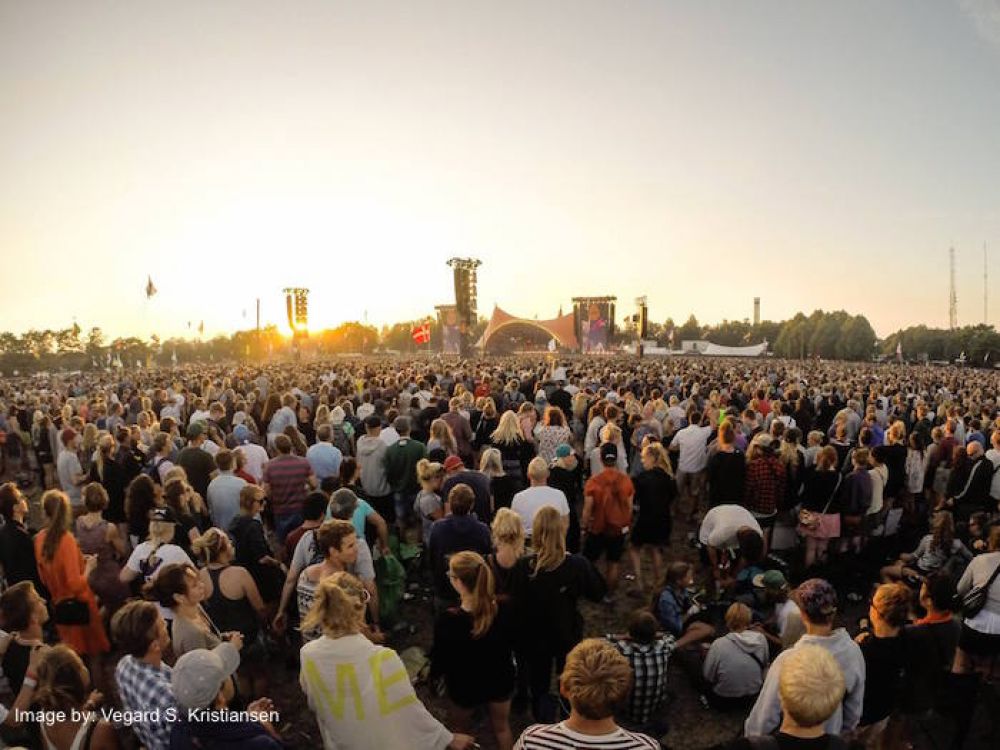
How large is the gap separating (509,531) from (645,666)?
1.34 meters

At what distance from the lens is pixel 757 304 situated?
13575 cm

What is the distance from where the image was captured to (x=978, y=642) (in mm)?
3768

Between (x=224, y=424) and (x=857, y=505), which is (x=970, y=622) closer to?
(x=857, y=505)

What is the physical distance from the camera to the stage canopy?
67.7 meters

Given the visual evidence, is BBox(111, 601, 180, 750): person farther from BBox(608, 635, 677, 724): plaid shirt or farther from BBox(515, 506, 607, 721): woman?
BBox(608, 635, 677, 724): plaid shirt

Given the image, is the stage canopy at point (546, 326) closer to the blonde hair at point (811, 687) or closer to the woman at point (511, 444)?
the woman at point (511, 444)

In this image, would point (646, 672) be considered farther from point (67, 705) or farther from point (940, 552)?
point (940, 552)

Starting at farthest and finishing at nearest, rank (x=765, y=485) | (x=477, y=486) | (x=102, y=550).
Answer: (x=765, y=485) < (x=477, y=486) < (x=102, y=550)

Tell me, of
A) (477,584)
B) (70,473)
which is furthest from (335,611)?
(70,473)

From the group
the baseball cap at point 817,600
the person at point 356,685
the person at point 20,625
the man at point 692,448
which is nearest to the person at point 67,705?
the person at point 20,625

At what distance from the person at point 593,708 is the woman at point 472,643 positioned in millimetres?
832

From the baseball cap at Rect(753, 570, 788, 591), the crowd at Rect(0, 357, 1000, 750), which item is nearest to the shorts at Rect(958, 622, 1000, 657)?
the crowd at Rect(0, 357, 1000, 750)

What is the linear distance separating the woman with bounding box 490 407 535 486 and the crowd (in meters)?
0.04

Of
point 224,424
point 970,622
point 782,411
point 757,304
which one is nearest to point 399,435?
point 224,424
